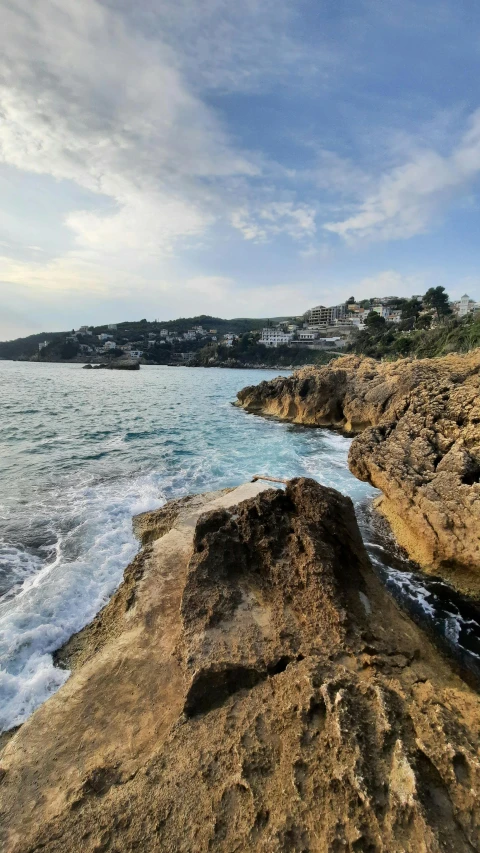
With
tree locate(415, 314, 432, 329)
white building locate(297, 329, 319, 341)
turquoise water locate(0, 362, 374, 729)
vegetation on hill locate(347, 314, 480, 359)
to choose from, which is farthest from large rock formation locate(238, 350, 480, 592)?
white building locate(297, 329, 319, 341)

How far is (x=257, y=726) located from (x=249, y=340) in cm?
11773

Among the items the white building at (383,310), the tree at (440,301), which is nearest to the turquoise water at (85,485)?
the tree at (440,301)

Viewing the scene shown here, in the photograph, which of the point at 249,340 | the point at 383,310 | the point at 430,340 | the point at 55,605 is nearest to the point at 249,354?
the point at 249,340

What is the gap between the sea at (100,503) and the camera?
228 inches

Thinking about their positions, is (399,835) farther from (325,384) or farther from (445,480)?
(325,384)

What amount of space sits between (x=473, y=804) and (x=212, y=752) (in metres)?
1.86

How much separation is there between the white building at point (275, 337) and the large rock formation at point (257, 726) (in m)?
119

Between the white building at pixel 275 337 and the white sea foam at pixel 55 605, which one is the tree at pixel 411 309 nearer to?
the white building at pixel 275 337

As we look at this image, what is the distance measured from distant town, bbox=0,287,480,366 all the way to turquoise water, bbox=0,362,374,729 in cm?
6068

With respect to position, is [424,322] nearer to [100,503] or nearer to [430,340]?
[430,340]

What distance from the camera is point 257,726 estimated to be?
3.12 meters

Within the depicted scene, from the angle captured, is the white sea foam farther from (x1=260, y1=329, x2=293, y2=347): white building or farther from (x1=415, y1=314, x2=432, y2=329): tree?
(x1=260, y1=329, x2=293, y2=347): white building

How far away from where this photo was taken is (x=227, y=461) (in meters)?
15.7

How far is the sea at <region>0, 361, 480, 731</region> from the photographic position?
228 inches
